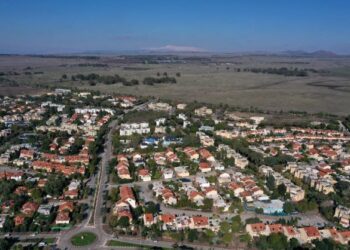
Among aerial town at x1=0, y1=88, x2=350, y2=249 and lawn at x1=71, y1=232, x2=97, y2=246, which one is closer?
lawn at x1=71, y1=232, x2=97, y2=246

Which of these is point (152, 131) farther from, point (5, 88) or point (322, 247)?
point (5, 88)

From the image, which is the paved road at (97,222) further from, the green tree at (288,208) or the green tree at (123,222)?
the green tree at (288,208)

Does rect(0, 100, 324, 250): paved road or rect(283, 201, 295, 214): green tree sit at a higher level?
rect(283, 201, 295, 214): green tree

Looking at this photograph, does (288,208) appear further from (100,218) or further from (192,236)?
(100,218)

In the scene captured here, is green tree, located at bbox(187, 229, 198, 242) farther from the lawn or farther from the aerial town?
the lawn

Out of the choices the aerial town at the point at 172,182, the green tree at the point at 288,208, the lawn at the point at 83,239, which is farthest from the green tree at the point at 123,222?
the green tree at the point at 288,208

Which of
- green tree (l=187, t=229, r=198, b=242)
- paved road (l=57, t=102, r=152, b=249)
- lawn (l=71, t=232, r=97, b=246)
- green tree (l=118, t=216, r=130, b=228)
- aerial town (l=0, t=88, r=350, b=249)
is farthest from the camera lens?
green tree (l=118, t=216, r=130, b=228)

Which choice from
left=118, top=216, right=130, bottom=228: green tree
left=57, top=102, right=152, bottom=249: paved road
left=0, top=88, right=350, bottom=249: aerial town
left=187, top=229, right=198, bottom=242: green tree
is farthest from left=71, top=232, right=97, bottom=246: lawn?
left=187, top=229, right=198, bottom=242: green tree

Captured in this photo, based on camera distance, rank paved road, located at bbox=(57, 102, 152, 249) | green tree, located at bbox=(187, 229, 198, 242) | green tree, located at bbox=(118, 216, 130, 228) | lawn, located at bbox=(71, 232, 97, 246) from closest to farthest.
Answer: lawn, located at bbox=(71, 232, 97, 246)
paved road, located at bbox=(57, 102, 152, 249)
green tree, located at bbox=(187, 229, 198, 242)
green tree, located at bbox=(118, 216, 130, 228)
